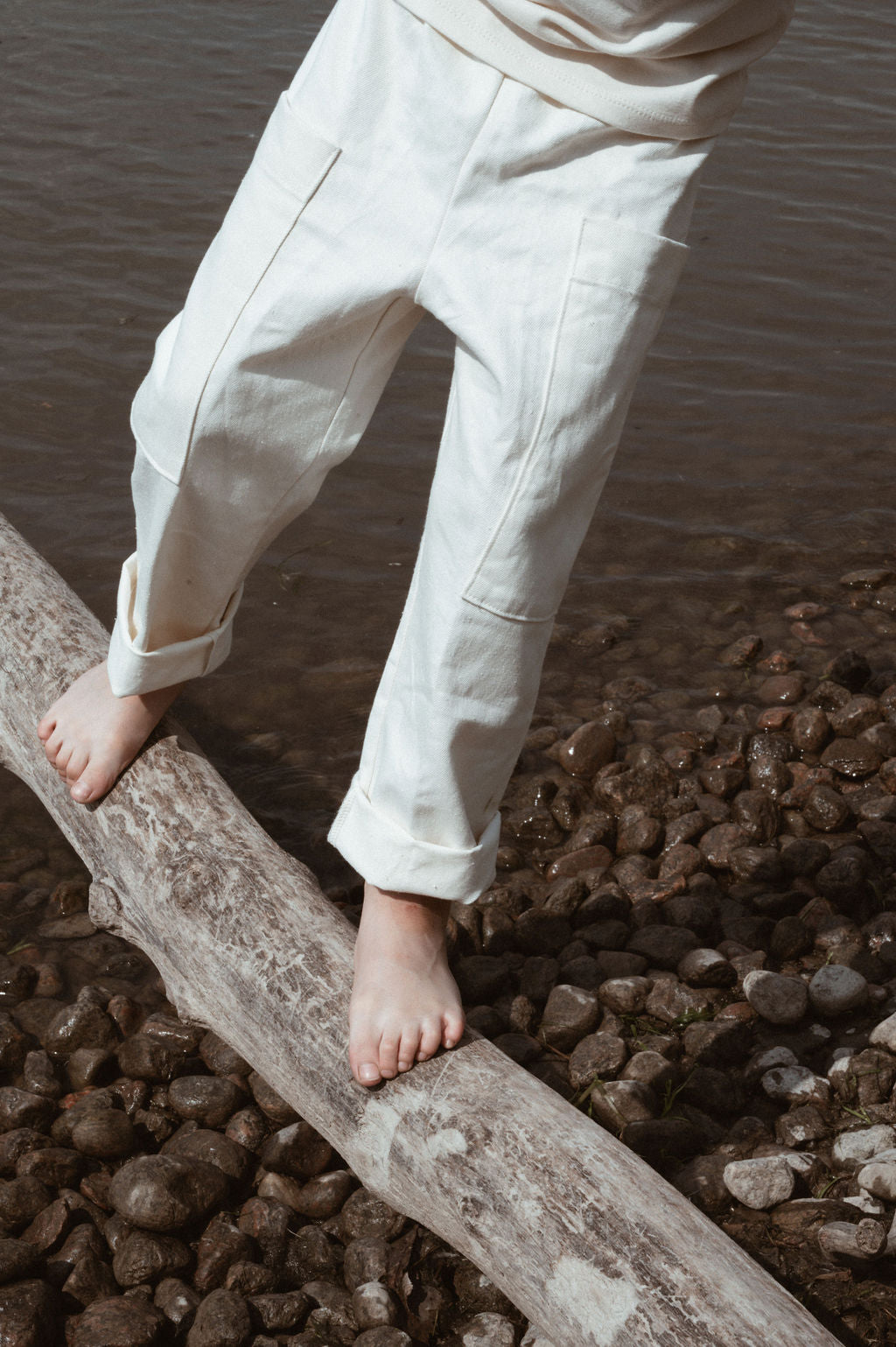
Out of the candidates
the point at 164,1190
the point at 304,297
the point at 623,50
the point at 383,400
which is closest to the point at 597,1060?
the point at 164,1190

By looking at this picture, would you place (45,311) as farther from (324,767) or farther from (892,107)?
(892,107)

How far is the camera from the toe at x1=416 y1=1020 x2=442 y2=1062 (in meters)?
1.99

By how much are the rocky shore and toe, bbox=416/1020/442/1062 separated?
406mm

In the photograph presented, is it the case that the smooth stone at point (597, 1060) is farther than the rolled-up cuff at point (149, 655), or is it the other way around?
the smooth stone at point (597, 1060)

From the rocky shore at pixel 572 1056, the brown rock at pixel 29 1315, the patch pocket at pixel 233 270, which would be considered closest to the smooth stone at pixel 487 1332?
the rocky shore at pixel 572 1056

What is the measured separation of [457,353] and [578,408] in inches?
9.4

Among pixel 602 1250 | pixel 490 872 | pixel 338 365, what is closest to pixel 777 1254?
pixel 602 1250

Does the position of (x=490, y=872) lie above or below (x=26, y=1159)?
above

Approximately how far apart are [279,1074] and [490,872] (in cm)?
51

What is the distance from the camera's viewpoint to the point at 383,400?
Result: 528 cm

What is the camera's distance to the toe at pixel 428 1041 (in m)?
1.99

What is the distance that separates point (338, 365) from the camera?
1961mm

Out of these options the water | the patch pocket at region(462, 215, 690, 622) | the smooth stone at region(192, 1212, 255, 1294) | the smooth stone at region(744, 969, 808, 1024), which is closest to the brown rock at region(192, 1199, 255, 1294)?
the smooth stone at region(192, 1212, 255, 1294)

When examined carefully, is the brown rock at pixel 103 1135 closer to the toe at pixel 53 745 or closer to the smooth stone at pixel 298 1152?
the smooth stone at pixel 298 1152
